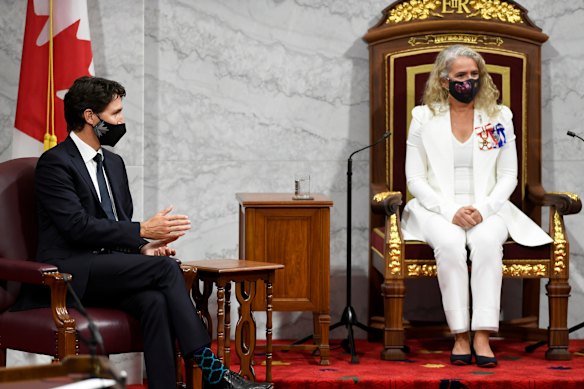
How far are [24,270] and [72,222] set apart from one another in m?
0.30

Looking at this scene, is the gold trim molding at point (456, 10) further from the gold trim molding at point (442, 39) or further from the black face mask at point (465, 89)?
the black face mask at point (465, 89)

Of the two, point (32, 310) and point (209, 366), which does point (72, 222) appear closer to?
point (32, 310)

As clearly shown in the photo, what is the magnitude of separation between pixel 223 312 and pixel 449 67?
1935mm

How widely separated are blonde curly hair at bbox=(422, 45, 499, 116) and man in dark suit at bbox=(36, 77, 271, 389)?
1986mm

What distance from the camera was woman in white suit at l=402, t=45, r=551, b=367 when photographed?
17.1 ft

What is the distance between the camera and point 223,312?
188 inches

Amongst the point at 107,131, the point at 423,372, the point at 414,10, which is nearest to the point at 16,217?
the point at 107,131

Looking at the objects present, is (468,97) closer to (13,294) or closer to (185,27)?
(185,27)

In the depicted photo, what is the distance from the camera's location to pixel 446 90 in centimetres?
568

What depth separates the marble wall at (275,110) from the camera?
244 inches

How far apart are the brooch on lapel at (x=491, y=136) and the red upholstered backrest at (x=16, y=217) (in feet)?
8.23

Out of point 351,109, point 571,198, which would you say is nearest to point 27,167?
point 351,109

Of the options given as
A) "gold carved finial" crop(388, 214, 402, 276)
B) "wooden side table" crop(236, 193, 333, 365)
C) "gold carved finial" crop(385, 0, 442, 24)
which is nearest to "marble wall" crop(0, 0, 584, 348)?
"gold carved finial" crop(385, 0, 442, 24)

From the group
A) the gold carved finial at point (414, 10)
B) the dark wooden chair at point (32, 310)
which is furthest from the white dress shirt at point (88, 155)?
the gold carved finial at point (414, 10)
